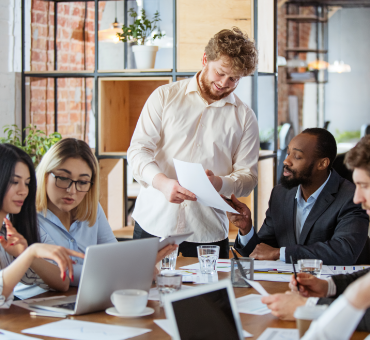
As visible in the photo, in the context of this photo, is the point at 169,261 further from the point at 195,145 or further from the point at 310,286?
the point at 195,145

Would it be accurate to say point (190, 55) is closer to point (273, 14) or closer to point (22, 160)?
point (273, 14)

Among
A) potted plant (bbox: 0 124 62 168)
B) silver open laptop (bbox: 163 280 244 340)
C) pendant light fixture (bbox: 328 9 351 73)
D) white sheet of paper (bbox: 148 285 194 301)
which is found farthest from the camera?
pendant light fixture (bbox: 328 9 351 73)

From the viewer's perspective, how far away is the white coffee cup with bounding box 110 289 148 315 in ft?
4.08

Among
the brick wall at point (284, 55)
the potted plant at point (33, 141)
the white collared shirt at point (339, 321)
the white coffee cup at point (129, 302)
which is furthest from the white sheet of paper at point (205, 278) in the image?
the brick wall at point (284, 55)

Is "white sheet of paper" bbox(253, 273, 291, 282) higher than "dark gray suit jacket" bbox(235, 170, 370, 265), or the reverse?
"dark gray suit jacket" bbox(235, 170, 370, 265)

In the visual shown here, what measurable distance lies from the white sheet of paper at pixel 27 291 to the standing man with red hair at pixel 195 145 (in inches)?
28.4

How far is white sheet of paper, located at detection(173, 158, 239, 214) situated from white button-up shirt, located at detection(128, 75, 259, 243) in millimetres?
288

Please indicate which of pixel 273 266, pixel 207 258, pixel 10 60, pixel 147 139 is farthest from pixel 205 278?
pixel 10 60

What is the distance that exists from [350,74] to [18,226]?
856 cm

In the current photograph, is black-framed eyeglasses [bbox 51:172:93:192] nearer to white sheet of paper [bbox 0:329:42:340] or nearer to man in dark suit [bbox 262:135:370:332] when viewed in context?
white sheet of paper [bbox 0:329:42:340]

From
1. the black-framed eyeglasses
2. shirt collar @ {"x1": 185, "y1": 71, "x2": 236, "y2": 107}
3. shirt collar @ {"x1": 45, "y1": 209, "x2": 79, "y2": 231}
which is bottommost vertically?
shirt collar @ {"x1": 45, "y1": 209, "x2": 79, "y2": 231}

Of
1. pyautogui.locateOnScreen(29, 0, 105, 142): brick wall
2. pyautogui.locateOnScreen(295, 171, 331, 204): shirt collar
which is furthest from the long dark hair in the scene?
pyautogui.locateOnScreen(29, 0, 105, 142): brick wall

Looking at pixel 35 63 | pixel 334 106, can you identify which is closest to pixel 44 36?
pixel 35 63

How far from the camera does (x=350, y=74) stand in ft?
29.7
